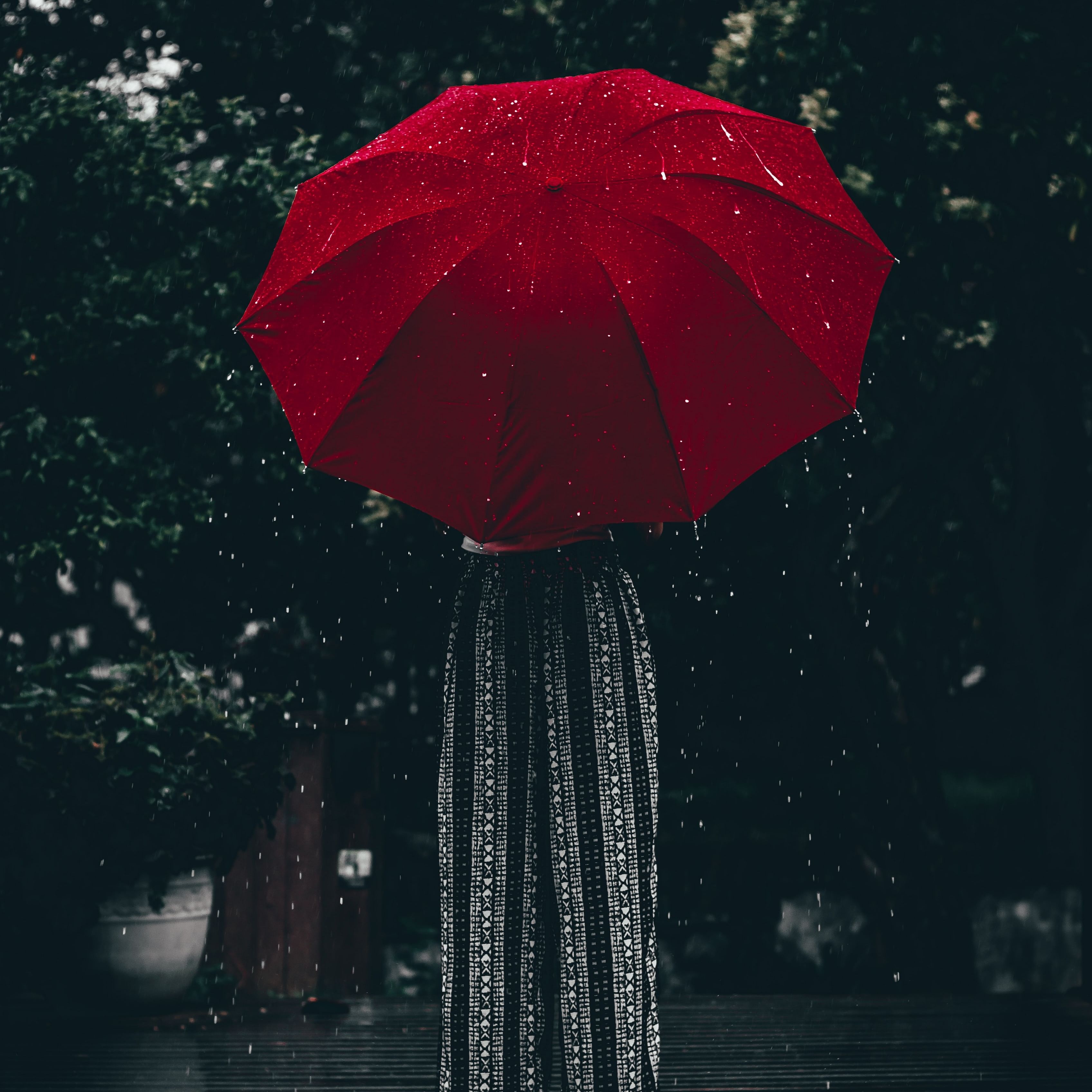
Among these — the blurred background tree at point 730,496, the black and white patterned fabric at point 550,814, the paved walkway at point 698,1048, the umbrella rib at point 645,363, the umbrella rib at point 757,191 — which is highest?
the blurred background tree at point 730,496

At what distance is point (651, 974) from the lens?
2412 millimetres

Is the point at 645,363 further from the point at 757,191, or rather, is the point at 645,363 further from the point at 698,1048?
the point at 698,1048

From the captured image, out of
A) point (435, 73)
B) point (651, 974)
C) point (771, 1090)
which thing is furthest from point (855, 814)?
point (651, 974)

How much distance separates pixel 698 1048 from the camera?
4.07m

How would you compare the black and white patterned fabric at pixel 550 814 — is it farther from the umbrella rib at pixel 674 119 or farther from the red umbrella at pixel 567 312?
the umbrella rib at pixel 674 119

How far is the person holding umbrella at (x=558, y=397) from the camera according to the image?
84.0 inches

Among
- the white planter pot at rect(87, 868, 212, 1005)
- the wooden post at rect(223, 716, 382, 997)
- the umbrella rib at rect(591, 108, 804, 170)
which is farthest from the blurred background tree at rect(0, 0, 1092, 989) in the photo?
the umbrella rib at rect(591, 108, 804, 170)

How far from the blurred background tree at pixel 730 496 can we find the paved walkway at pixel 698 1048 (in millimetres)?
1561

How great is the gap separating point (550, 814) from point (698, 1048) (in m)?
2.05

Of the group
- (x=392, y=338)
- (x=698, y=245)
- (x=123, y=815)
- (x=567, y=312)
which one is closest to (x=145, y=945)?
(x=123, y=815)

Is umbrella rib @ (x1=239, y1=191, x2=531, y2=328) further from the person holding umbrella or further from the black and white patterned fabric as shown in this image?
the black and white patterned fabric

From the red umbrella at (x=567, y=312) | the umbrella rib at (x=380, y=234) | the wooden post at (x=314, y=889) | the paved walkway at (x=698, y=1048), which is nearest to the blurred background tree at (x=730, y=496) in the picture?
the wooden post at (x=314, y=889)

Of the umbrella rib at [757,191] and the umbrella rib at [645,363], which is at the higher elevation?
the umbrella rib at [757,191]

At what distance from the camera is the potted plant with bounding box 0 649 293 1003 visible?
4.59 meters
